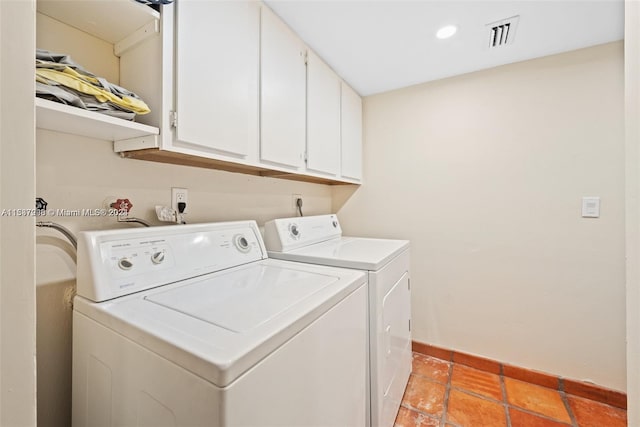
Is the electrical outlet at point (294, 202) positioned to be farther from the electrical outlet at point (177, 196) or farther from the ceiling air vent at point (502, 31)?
the ceiling air vent at point (502, 31)

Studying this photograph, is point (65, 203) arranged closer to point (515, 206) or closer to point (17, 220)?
point (17, 220)

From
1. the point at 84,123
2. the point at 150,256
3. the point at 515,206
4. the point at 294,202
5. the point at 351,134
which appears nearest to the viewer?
the point at 84,123

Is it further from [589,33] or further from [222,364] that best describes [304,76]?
[589,33]

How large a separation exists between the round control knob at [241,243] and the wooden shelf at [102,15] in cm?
87

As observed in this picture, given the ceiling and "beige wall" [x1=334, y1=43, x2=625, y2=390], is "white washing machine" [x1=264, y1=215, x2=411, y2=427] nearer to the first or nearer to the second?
"beige wall" [x1=334, y1=43, x2=625, y2=390]

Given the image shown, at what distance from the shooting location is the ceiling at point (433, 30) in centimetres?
137

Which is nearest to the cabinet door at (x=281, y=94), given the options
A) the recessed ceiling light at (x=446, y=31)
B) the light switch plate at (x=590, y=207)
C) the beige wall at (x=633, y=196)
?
the recessed ceiling light at (x=446, y=31)

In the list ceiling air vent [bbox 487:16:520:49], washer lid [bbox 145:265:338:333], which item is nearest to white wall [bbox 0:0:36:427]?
washer lid [bbox 145:265:338:333]

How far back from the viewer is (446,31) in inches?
61.9

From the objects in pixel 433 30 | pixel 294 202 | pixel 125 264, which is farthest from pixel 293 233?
pixel 433 30

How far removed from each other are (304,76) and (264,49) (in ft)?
1.15

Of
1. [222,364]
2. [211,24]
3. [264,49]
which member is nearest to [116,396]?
[222,364]

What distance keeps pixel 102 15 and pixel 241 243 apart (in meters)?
0.96

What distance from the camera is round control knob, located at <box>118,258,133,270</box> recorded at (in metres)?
0.87
